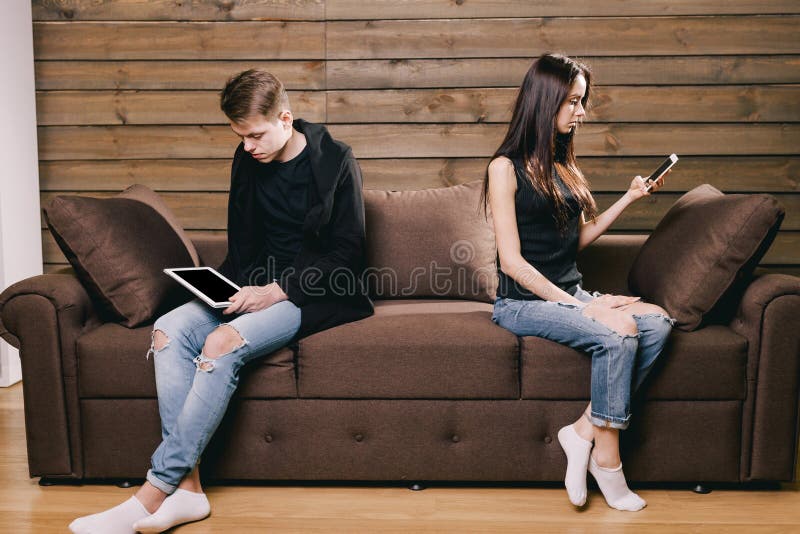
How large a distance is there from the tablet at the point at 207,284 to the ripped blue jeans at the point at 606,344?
84cm

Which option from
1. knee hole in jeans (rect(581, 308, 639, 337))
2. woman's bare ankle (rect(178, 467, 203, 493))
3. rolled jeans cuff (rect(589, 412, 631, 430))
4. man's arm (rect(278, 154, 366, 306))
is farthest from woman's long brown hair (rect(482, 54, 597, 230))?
woman's bare ankle (rect(178, 467, 203, 493))

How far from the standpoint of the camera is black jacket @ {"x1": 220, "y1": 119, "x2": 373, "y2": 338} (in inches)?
77.3

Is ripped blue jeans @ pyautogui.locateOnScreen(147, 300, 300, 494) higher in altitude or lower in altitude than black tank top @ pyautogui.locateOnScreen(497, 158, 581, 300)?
lower

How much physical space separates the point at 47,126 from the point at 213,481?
197 cm

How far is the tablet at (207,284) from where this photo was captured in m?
1.85

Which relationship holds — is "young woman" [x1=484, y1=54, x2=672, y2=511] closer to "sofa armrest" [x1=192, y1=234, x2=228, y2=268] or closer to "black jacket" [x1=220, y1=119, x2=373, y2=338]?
"black jacket" [x1=220, y1=119, x2=373, y2=338]

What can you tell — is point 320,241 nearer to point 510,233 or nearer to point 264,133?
point 264,133

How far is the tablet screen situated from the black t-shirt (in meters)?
0.15

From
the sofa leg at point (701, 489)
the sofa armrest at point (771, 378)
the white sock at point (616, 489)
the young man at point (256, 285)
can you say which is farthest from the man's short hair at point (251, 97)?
the sofa leg at point (701, 489)

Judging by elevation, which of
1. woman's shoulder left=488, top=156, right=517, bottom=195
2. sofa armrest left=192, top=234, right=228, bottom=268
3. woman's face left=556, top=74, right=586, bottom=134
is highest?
woman's face left=556, top=74, right=586, bottom=134

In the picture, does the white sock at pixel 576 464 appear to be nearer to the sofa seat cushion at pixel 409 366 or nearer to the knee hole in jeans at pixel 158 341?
the sofa seat cushion at pixel 409 366

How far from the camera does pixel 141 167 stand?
9.95ft

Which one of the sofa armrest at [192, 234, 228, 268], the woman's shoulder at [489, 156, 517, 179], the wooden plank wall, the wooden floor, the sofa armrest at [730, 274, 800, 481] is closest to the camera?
the wooden floor

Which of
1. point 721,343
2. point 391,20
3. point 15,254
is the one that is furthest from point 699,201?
point 15,254
